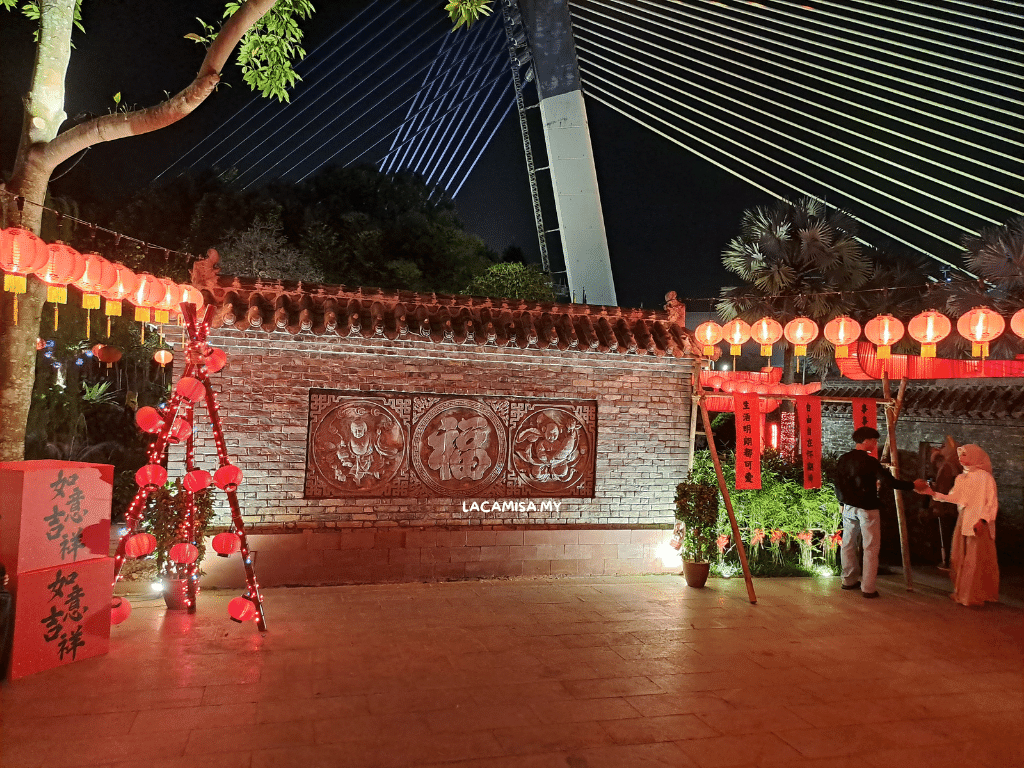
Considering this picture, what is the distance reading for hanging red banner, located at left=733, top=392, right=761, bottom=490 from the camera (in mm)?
7883

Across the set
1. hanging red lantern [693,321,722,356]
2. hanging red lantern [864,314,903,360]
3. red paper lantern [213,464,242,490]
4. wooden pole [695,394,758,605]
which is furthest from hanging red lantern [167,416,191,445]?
hanging red lantern [864,314,903,360]

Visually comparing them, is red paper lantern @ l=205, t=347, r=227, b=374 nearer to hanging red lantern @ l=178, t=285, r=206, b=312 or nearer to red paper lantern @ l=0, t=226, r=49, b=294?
hanging red lantern @ l=178, t=285, r=206, b=312

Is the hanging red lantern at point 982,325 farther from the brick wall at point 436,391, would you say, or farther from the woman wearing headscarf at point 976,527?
the brick wall at point 436,391

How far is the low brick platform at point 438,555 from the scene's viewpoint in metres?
6.95

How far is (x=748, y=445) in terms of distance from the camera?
Answer: 792 cm

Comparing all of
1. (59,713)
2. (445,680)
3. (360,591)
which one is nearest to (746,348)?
(360,591)

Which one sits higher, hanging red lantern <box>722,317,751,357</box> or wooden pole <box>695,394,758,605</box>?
hanging red lantern <box>722,317,751,357</box>

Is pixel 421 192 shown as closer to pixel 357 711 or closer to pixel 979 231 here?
pixel 979 231

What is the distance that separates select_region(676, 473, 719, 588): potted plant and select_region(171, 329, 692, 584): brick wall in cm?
56

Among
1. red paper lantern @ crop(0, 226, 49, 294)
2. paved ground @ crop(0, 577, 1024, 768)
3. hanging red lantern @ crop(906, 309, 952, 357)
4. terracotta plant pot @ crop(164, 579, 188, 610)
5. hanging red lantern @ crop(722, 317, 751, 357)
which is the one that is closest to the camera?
paved ground @ crop(0, 577, 1024, 768)

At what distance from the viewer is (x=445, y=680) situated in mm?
4676

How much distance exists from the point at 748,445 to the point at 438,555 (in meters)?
3.73

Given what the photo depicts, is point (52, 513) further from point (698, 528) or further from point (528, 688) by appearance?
point (698, 528)

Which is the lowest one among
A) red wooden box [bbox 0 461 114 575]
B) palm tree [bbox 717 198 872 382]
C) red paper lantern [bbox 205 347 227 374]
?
red wooden box [bbox 0 461 114 575]
